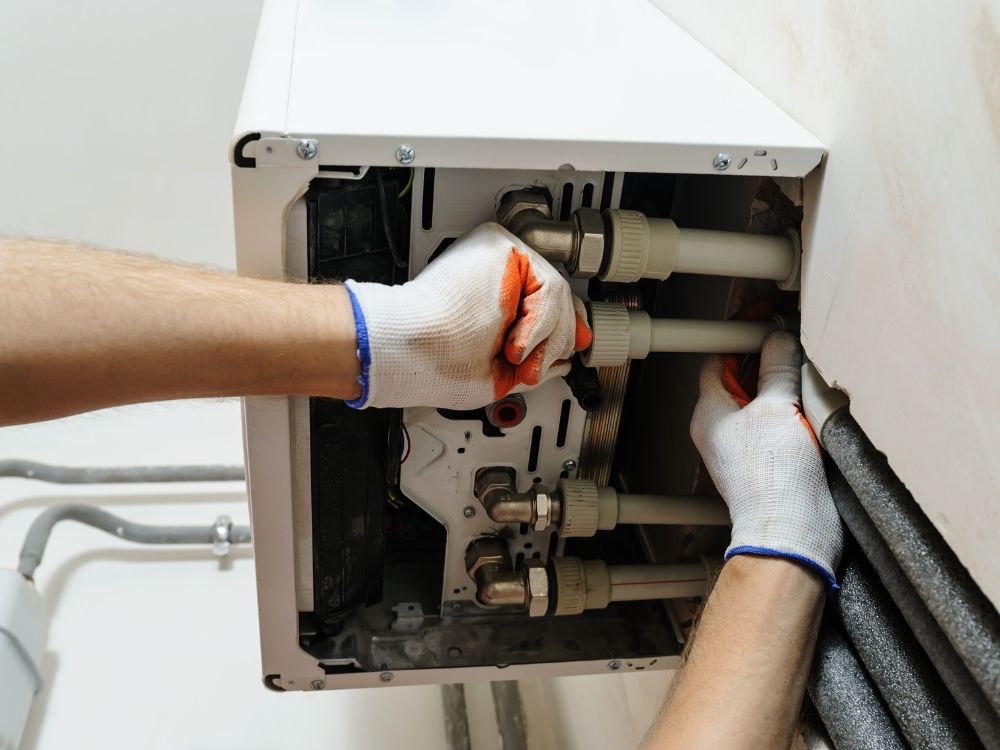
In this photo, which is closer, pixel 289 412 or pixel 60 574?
pixel 289 412

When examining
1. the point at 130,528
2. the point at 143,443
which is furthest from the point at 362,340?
the point at 143,443

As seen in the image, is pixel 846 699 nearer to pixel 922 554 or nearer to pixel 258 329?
pixel 922 554

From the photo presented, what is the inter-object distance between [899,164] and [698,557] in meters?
0.51

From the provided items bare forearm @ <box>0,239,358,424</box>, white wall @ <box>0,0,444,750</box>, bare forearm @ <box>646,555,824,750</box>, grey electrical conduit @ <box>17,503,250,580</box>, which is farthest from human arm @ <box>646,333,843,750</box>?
grey electrical conduit @ <box>17,503,250,580</box>

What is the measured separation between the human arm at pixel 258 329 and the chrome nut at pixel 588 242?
0.03 meters

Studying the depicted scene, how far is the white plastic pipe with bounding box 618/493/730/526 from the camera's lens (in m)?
0.87

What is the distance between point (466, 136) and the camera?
62 centimetres

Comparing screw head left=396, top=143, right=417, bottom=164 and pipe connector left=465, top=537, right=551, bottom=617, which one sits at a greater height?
screw head left=396, top=143, right=417, bottom=164

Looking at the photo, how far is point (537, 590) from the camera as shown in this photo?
0.87m

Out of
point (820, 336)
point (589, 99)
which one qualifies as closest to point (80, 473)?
point (589, 99)

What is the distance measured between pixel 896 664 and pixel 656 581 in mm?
323

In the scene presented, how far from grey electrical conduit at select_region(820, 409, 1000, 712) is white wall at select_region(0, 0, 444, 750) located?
Result: 877 mm

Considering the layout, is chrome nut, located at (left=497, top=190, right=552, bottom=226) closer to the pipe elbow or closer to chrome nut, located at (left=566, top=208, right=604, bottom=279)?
chrome nut, located at (left=566, top=208, right=604, bottom=279)

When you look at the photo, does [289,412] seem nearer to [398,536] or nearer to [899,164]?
[398,536]
